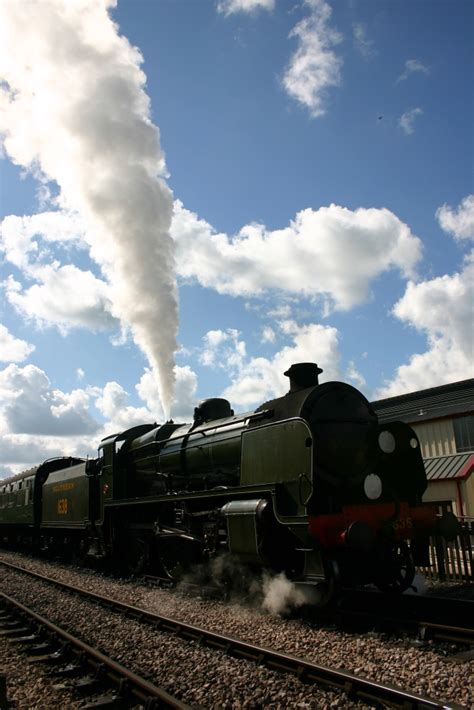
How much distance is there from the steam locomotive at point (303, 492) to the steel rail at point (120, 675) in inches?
92.0

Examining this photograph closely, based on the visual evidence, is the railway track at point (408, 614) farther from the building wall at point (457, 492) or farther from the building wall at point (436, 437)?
the building wall at point (436, 437)

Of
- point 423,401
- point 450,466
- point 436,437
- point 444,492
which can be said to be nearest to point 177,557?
point 444,492

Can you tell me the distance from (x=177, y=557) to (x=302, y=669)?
5.55 meters

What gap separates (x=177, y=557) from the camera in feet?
32.9

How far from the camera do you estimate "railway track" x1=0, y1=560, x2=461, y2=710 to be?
13.3 feet

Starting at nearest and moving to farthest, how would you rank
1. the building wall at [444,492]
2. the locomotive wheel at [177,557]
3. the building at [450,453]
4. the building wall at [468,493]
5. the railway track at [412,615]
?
1. the railway track at [412,615]
2. the locomotive wheel at [177,557]
3. the building wall at [468,493]
4. the building at [450,453]
5. the building wall at [444,492]

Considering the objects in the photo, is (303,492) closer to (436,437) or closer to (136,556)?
(136,556)

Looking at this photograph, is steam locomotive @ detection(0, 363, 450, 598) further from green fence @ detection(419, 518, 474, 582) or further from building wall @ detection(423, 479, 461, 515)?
building wall @ detection(423, 479, 461, 515)

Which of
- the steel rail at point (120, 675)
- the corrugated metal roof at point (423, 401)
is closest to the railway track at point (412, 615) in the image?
the steel rail at point (120, 675)

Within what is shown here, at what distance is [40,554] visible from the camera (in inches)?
732

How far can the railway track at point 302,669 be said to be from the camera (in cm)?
405

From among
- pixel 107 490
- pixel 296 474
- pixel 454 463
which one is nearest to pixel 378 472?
pixel 296 474

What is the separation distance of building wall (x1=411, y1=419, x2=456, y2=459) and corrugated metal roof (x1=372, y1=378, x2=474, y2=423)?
1.15 ft

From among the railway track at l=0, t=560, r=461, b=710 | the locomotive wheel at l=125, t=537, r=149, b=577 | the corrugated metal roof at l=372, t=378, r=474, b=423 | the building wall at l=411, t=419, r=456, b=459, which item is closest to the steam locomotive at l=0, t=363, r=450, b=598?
the locomotive wheel at l=125, t=537, r=149, b=577
